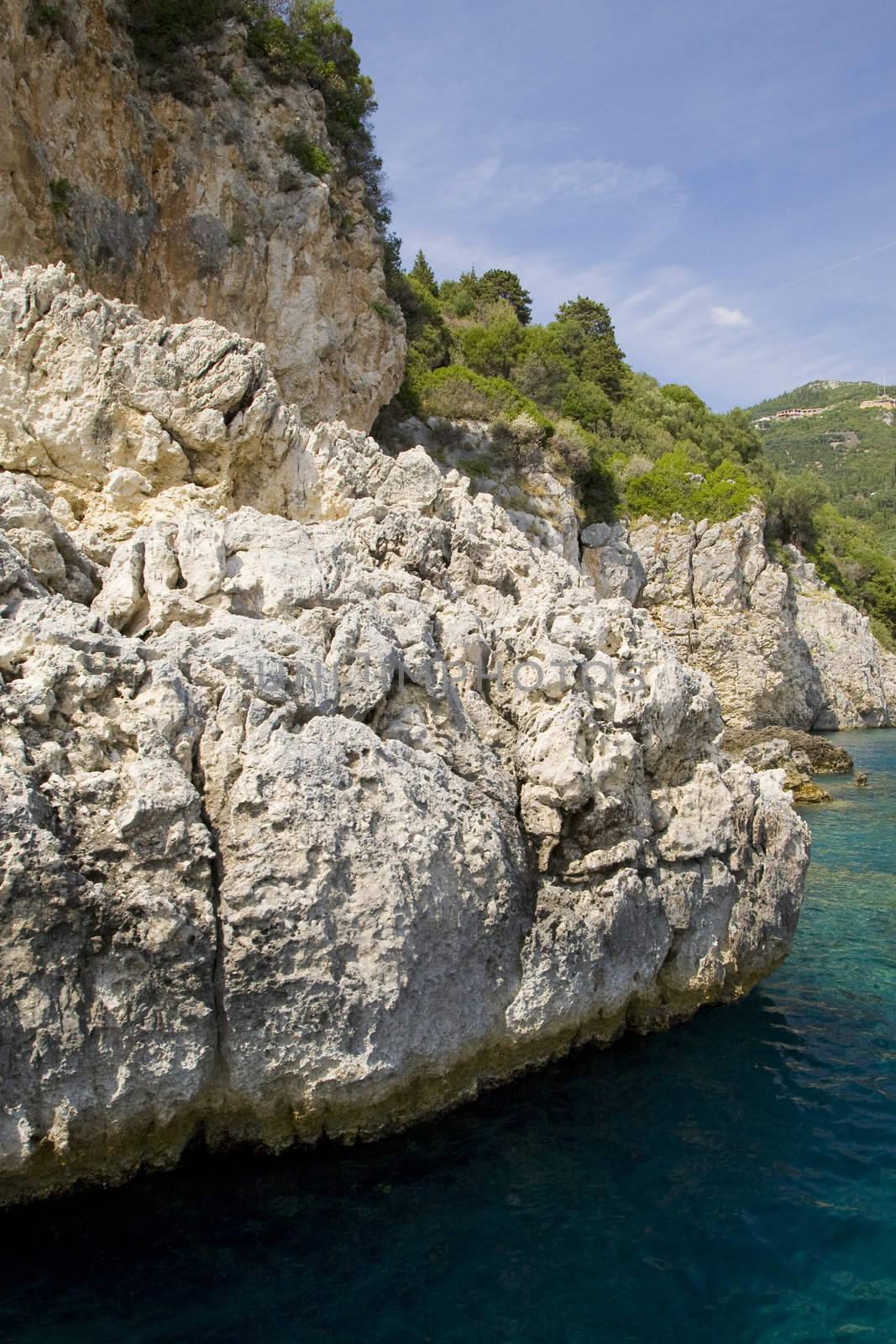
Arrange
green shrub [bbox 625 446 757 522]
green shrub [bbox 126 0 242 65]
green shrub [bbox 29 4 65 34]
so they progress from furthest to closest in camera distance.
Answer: green shrub [bbox 625 446 757 522] < green shrub [bbox 126 0 242 65] < green shrub [bbox 29 4 65 34]

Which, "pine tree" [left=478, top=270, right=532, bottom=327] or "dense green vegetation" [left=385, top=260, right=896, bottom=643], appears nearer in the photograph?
"dense green vegetation" [left=385, top=260, right=896, bottom=643]

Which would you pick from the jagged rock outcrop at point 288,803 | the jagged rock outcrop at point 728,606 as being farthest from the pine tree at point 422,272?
the jagged rock outcrop at point 288,803

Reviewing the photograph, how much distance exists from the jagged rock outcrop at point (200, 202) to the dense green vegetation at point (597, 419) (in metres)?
5.68

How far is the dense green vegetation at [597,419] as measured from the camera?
30.7 m

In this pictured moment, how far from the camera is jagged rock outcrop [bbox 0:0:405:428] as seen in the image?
15.9 m

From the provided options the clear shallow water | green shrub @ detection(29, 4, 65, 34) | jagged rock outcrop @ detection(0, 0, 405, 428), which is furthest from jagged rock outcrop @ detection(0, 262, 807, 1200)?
green shrub @ detection(29, 4, 65, 34)

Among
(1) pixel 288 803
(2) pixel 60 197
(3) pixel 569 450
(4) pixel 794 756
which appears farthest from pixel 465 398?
(1) pixel 288 803

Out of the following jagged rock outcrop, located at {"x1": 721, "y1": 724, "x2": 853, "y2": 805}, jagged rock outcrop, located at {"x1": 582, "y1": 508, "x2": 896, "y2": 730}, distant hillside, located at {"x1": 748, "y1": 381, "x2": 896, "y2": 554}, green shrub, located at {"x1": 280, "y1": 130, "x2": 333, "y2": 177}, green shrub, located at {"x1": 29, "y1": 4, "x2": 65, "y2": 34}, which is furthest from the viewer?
distant hillside, located at {"x1": 748, "y1": 381, "x2": 896, "y2": 554}

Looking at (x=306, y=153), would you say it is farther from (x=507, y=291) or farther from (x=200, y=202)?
(x=507, y=291)

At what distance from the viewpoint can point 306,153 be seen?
73.5 feet

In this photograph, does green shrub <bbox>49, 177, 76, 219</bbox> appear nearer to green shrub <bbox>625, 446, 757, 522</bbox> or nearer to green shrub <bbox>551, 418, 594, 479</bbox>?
green shrub <bbox>551, 418, 594, 479</bbox>

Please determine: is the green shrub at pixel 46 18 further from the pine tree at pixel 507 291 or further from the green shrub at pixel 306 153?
the pine tree at pixel 507 291

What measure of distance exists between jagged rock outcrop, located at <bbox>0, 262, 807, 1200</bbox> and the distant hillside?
85.7 metres

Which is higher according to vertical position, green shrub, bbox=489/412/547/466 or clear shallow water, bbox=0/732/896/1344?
green shrub, bbox=489/412/547/466
